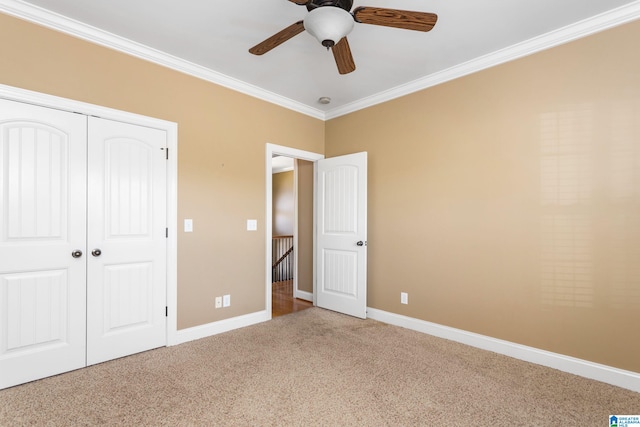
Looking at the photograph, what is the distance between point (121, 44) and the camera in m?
2.75

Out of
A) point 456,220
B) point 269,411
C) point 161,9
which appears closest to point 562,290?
point 456,220

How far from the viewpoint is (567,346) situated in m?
2.57

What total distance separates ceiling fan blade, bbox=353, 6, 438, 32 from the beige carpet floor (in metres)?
2.43

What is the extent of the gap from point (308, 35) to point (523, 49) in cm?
191

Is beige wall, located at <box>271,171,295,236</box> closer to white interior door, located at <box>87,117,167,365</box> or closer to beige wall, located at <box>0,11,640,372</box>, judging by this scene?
beige wall, located at <box>0,11,640,372</box>

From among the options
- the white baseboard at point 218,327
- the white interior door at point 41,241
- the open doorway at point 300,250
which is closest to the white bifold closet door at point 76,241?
the white interior door at point 41,241

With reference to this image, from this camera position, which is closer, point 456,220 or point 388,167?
point 456,220

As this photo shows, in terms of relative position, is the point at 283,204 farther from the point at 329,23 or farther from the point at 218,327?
the point at 329,23

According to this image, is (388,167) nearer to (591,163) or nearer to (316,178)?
(316,178)

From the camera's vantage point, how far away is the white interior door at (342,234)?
391cm

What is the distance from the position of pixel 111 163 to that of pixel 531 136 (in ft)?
12.1

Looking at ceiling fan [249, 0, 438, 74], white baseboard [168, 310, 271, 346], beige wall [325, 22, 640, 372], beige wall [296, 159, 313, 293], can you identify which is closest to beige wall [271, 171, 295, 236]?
beige wall [296, 159, 313, 293]

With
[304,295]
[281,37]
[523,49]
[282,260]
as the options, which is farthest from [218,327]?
[523,49]

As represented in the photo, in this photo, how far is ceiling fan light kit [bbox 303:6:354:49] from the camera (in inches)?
71.3
